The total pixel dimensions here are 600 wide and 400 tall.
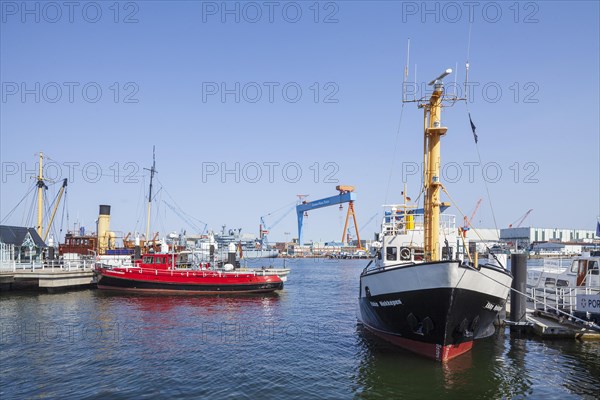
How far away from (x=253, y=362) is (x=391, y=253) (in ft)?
25.7

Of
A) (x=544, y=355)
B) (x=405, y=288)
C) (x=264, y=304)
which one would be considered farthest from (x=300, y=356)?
(x=264, y=304)

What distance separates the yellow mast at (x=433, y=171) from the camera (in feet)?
58.4

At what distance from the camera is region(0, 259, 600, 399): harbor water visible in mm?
14000

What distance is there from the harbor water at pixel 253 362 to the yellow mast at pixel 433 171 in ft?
15.5

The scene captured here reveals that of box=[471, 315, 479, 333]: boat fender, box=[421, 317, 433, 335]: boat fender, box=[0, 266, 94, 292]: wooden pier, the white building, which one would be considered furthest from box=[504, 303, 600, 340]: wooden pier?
the white building

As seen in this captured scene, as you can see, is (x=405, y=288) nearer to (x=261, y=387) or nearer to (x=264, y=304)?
(x=261, y=387)

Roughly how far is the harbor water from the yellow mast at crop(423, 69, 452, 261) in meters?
4.71

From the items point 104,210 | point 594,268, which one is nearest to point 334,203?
point 104,210

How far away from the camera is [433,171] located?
1838 centimetres

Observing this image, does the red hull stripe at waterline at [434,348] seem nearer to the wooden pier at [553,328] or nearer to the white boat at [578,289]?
the wooden pier at [553,328]

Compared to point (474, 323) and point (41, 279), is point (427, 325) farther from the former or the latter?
point (41, 279)

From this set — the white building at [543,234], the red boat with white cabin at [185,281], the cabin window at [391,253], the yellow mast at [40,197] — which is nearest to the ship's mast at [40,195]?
the yellow mast at [40,197]

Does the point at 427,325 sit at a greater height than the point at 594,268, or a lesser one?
lesser

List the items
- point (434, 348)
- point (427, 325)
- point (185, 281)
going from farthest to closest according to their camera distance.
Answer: point (185, 281) → point (434, 348) → point (427, 325)
